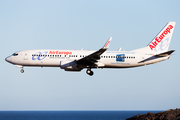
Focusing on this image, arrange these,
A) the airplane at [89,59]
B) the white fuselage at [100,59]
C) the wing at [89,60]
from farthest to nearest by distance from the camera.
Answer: the white fuselage at [100,59] → the airplane at [89,59] → the wing at [89,60]

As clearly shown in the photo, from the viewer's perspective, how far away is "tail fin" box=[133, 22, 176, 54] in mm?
52250

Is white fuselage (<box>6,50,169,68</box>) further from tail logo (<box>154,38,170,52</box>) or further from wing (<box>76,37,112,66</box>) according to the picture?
tail logo (<box>154,38,170,52</box>)

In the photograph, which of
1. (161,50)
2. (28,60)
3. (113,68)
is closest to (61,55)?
(28,60)

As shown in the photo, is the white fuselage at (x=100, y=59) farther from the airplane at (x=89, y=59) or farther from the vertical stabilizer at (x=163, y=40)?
the vertical stabilizer at (x=163, y=40)

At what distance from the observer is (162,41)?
53.0 metres

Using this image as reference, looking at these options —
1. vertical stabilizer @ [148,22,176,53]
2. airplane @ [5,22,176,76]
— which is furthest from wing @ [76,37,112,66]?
vertical stabilizer @ [148,22,176,53]

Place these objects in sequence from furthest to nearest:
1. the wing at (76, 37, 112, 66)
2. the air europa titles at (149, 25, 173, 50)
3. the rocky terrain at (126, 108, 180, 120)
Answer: the air europa titles at (149, 25, 173, 50) < the wing at (76, 37, 112, 66) < the rocky terrain at (126, 108, 180, 120)

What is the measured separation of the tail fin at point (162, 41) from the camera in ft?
171

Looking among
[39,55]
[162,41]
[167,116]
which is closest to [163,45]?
[162,41]

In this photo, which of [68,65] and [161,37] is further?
[161,37]

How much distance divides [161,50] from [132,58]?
610 cm

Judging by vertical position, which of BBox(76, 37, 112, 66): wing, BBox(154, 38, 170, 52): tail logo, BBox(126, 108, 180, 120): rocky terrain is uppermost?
BBox(154, 38, 170, 52): tail logo

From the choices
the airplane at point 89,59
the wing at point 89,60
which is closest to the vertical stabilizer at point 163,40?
the airplane at point 89,59

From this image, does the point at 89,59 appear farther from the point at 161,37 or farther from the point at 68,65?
the point at 161,37
